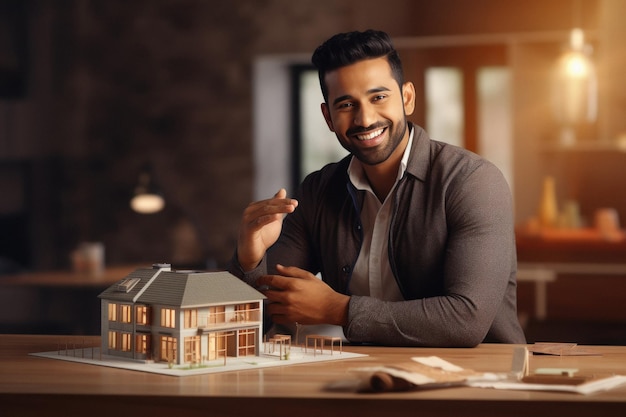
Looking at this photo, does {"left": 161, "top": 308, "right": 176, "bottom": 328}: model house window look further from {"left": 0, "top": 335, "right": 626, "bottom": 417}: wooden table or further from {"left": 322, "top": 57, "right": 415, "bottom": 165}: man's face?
{"left": 322, "top": 57, "right": 415, "bottom": 165}: man's face

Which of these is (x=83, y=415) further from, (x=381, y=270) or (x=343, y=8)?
(x=343, y=8)

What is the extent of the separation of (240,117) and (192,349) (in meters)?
5.12

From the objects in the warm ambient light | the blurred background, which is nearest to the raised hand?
the warm ambient light

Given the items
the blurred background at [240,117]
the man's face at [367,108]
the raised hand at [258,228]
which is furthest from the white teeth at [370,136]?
the blurred background at [240,117]

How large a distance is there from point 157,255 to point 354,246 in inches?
184

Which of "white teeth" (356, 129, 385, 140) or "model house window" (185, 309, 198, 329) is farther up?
"white teeth" (356, 129, 385, 140)

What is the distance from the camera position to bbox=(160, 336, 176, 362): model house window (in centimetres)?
165

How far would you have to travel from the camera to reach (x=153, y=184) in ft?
17.3

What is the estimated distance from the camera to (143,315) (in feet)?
5.56

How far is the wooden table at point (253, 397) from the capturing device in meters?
1.35

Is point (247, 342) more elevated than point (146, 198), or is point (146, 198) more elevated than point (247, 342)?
point (146, 198)

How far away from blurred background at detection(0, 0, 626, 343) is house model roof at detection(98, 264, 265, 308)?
4183mm

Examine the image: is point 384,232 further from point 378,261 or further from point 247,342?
point 247,342

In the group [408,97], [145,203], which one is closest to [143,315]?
[408,97]
